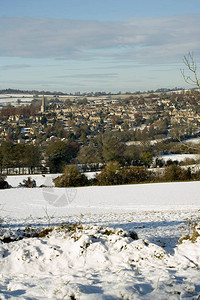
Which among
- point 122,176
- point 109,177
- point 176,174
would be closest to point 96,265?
point 109,177

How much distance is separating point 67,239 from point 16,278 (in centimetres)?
165

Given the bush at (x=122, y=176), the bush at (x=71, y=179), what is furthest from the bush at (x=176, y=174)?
the bush at (x=71, y=179)

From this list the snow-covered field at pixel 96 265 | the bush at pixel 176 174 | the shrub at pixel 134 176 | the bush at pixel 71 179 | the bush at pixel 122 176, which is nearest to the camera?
the snow-covered field at pixel 96 265

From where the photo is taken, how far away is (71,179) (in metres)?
40.4

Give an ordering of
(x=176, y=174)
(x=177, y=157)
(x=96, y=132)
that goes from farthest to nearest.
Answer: (x=96, y=132), (x=177, y=157), (x=176, y=174)

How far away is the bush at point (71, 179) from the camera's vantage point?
1586 inches

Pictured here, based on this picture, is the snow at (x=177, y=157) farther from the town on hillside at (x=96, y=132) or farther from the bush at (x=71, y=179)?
the bush at (x=71, y=179)

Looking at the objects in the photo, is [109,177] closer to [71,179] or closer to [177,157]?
[71,179]

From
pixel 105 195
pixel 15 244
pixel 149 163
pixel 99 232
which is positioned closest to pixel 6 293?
pixel 15 244

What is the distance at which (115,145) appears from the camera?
208 feet

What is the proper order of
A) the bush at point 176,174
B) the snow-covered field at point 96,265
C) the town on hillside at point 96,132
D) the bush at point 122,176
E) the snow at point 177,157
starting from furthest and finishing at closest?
the snow at point 177,157 → the bush at point 122,176 → the bush at point 176,174 → the town on hillside at point 96,132 → the snow-covered field at point 96,265

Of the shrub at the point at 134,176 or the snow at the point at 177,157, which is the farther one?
the snow at the point at 177,157

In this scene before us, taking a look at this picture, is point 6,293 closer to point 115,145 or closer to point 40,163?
point 40,163

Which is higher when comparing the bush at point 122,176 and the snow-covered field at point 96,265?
the snow-covered field at point 96,265
